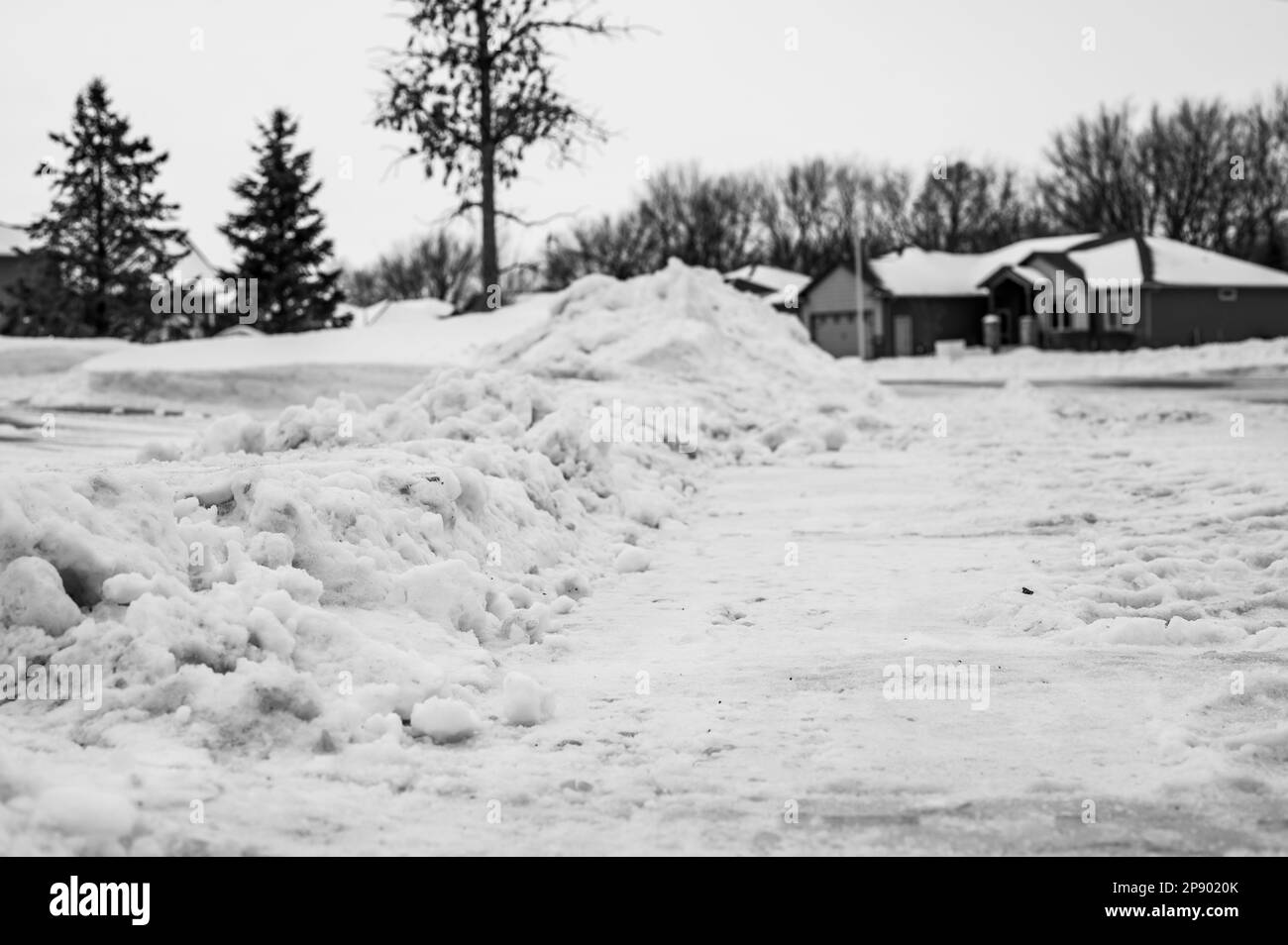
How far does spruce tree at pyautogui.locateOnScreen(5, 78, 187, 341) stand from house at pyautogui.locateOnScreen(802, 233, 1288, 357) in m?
24.0

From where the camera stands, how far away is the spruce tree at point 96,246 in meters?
32.8

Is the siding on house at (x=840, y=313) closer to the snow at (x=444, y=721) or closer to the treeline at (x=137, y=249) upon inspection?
the treeline at (x=137, y=249)

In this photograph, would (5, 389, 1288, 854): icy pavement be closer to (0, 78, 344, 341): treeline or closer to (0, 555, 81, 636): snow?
(0, 555, 81, 636): snow

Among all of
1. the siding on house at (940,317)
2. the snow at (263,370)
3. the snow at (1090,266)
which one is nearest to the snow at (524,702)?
the snow at (263,370)

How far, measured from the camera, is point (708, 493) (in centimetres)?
880

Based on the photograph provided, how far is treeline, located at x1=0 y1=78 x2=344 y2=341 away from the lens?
33000mm

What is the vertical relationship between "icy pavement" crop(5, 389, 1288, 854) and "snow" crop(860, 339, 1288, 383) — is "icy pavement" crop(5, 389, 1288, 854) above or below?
below

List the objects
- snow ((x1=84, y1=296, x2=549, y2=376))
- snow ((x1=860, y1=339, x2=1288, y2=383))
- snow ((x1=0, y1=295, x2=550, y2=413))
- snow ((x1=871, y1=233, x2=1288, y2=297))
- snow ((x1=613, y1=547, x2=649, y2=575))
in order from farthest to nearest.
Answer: snow ((x1=871, y1=233, x2=1288, y2=297)) → snow ((x1=860, y1=339, x2=1288, y2=383)) → snow ((x1=84, y1=296, x2=549, y2=376)) → snow ((x1=0, y1=295, x2=550, y2=413)) → snow ((x1=613, y1=547, x2=649, y2=575))

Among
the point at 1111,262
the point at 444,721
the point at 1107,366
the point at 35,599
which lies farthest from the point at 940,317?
the point at 35,599

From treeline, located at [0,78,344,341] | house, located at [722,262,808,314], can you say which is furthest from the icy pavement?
house, located at [722,262,808,314]
